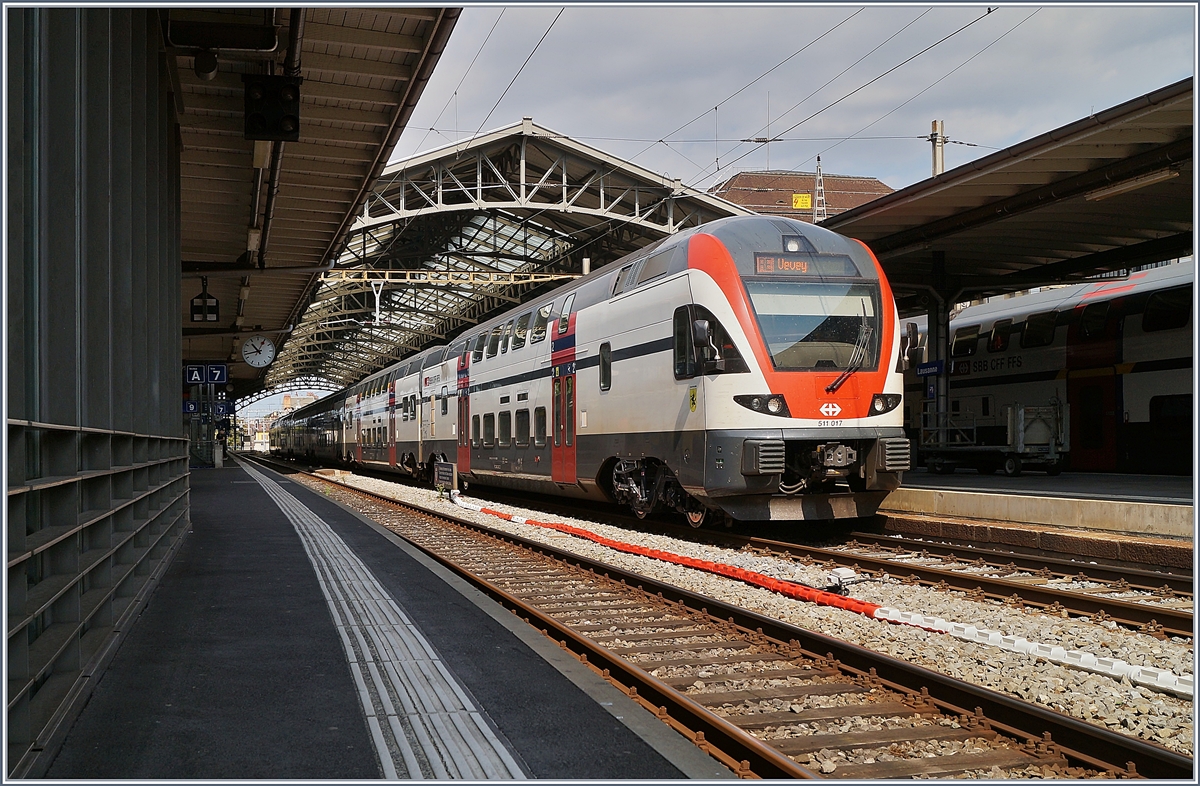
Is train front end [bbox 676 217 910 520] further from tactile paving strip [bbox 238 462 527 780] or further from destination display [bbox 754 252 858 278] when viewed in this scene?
→ tactile paving strip [bbox 238 462 527 780]

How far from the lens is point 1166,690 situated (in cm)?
526

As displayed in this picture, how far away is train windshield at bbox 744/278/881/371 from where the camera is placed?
10.8 meters

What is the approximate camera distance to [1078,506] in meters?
11.5

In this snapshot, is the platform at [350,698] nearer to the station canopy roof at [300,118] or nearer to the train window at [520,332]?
the station canopy roof at [300,118]

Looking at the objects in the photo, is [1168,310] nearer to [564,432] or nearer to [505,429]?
[564,432]

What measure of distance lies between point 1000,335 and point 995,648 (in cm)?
1930

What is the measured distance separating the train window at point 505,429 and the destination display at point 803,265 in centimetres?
781

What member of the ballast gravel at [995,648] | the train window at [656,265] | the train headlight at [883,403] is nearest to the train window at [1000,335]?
the train headlight at [883,403]

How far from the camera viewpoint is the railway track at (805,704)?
4211 mm

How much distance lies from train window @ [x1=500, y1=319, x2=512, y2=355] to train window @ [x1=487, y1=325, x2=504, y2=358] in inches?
8.7

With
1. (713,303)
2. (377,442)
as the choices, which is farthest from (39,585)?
(377,442)

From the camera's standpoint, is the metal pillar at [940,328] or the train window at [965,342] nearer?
the metal pillar at [940,328]

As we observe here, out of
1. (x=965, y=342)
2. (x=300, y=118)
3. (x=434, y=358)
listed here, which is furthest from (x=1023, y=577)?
(x=434, y=358)

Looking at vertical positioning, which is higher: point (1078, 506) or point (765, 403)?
point (765, 403)
